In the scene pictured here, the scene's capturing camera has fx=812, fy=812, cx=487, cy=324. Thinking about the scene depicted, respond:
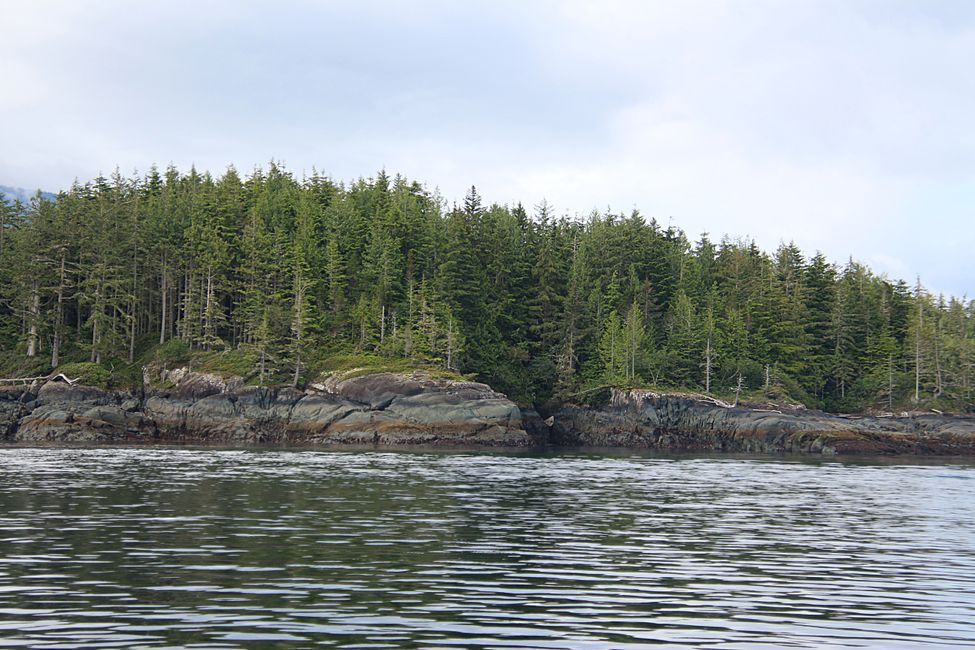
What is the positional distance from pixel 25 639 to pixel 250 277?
10074 centimetres

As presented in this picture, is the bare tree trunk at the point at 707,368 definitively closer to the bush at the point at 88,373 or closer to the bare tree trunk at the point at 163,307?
the bare tree trunk at the point at 163,307

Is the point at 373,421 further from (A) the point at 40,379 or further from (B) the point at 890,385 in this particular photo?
(B) the point at 890,385

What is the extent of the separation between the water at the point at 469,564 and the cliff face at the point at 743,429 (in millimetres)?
51344

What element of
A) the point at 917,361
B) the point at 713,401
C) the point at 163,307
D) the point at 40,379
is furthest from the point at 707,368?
the point at 40,379

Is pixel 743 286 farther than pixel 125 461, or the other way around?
pixel 743 286

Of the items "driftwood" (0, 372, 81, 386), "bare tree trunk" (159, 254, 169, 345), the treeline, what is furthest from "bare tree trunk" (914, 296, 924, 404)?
"driftwood" (0, 372, 81, 386)

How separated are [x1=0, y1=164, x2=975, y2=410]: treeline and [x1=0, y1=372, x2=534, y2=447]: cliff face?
21.6ft

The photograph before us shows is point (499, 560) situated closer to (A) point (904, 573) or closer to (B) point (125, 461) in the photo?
(A) point (904, 573)

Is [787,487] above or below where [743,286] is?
below

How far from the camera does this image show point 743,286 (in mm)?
135625

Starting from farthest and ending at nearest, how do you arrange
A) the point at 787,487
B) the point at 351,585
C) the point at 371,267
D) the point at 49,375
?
the point at 371,267
the point at 49,375
the point at 787,487
the point at 351,585

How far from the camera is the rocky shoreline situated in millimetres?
82625

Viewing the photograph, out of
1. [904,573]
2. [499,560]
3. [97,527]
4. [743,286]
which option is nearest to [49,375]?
[97,527]

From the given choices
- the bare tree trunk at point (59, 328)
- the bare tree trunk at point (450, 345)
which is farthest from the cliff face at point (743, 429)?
the bare tree trunk at point (59, 328)
